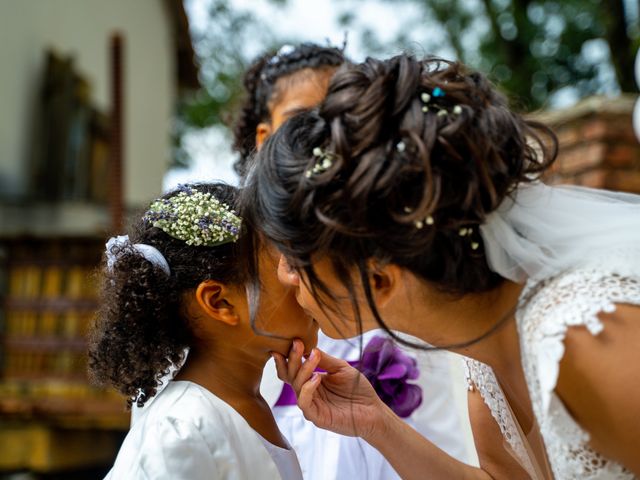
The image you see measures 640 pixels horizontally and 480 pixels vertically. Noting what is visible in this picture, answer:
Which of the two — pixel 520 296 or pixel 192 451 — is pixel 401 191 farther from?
pixel 192 451

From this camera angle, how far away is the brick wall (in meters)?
5.18

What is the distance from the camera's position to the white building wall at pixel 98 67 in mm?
8086

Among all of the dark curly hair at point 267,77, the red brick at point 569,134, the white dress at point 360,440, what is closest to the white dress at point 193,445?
the white dress at point 360,440

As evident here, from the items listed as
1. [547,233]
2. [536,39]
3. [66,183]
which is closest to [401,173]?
[547,233]

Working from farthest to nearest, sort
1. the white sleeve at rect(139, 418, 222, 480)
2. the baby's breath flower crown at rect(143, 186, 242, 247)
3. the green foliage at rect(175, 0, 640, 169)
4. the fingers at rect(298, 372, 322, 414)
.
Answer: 1. the green foliage at rect(175, 0, 640, 169)
2. the baby's breath flower crown at rect(143, 186, 242, 247)
3. the fingers at rect(298, 372, 322, 414)
4. the white sleeve at rect(139, 418, 222, 480)

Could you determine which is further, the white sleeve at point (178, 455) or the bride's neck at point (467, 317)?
the white sleeve at point (178, 455)

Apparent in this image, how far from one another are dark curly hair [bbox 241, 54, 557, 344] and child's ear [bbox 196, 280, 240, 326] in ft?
1.75

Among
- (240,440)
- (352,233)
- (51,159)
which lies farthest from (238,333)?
(51,159)

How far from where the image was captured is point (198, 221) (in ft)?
7.19

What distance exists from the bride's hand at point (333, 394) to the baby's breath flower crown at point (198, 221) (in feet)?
1.18

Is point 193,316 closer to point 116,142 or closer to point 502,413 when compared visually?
point 502,413

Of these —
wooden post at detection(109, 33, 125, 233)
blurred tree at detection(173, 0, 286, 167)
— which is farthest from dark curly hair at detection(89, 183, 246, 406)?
blurred tree at detection(173, 0, 286, 167)

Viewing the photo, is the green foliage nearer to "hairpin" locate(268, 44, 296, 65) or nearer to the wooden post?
the wooden post

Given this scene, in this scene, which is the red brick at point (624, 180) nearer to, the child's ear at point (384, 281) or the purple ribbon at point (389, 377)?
the purple ribbon at point (389, 377)
